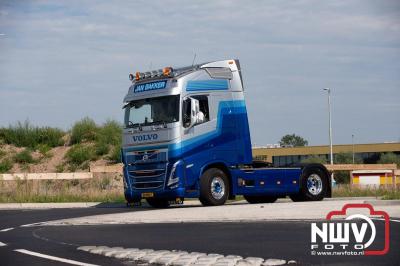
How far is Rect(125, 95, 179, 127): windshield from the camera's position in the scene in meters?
22.7

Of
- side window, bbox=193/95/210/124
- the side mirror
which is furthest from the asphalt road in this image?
side window, bbox=193/95/210/124

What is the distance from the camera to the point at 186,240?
1346cm

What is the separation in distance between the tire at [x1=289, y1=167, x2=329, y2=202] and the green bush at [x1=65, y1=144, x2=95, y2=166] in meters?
22.7

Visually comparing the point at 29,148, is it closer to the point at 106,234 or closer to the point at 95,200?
the point at 95,200

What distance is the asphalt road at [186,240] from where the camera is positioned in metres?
11.0

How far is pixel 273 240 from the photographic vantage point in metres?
13.0

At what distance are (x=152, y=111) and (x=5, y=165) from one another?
24402 millimetres

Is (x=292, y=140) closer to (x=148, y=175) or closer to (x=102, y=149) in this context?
(x=102, y=149)

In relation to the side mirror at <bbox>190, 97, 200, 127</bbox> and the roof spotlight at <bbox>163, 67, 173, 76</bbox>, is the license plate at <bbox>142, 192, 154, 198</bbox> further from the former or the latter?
the roof spotlight at <bbox>163, 67, 173, 76</bbox>

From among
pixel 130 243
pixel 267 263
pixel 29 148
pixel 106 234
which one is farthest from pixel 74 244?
pixel 29 148

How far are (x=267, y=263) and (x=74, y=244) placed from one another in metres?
4.47

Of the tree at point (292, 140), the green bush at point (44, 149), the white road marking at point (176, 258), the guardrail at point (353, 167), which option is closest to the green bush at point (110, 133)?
the green bush at point (44, 149)

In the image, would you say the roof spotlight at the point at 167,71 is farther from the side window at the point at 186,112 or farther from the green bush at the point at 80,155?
the green bush at the point at 80,155

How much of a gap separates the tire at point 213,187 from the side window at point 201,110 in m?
1.57
